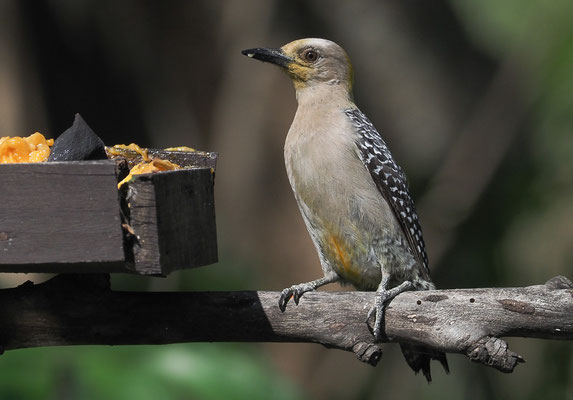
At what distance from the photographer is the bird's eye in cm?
554

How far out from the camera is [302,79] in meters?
5.55

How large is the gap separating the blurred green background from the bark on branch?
119 inches

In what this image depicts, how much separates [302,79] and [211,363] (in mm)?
1794

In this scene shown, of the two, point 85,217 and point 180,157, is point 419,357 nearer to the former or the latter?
point 180,157

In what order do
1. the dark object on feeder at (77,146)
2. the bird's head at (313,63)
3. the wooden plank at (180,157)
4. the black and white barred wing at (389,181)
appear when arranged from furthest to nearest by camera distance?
the bird's head at (313,63) < the black and white barred wing at (389,181) < the wooden plank at (180,157) < the dark object on feeder at (77,146)

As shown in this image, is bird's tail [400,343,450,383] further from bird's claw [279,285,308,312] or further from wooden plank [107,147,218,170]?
wooden plank [107,147,218,170]

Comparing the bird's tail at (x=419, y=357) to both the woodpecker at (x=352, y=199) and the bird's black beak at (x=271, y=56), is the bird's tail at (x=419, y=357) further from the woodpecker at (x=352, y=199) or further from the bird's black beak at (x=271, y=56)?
the bird's black beak at (x=271, y=56)

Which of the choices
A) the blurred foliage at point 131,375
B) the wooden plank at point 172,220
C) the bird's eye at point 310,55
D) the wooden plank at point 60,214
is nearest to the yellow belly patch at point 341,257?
the blurred foliage at point 131,375

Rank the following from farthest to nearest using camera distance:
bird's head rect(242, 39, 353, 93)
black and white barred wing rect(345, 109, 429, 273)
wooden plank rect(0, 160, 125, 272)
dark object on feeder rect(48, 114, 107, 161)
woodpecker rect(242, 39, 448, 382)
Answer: bird's head rect(242, 39, 353, 93), black and white barred wing rect(345, 109, 429, 273), woodpecker rect(242, 39, 448, 382), dark object on feeder rect(48, 114, 107, 161), wooden plank rect(0, 160, 125, 272)

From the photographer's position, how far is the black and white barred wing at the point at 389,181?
5.21m

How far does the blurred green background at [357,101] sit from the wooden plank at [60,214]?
392 cm

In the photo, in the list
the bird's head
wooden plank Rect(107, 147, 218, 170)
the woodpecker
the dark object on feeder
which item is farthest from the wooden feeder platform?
the bird's head

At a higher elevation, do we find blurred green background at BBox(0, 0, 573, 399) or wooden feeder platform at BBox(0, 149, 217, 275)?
wooden feeder platform at BBox(0, 149, 217, 275)

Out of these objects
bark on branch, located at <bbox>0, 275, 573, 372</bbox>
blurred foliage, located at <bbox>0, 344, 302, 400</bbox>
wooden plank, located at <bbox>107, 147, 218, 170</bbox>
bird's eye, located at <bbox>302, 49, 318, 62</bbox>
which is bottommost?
blurred foliage, located at <bbox>0, 344, 302, 400</bbox>
